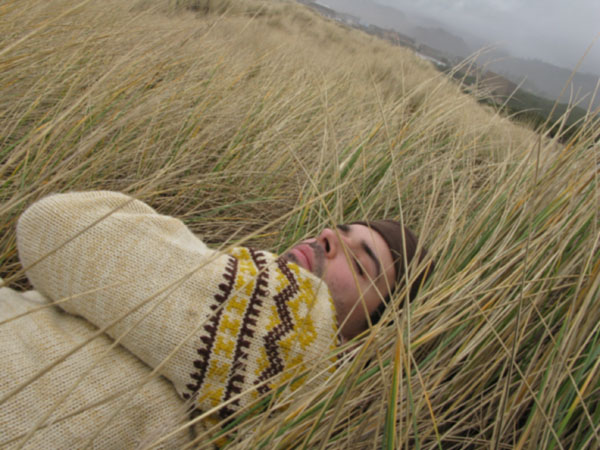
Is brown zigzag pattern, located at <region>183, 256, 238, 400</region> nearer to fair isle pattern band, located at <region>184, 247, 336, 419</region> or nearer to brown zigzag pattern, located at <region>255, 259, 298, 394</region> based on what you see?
fair isle pattern band, located at <region>184, 247, 336, 419</region>

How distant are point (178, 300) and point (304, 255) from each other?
0.39 metres

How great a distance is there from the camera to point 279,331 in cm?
95

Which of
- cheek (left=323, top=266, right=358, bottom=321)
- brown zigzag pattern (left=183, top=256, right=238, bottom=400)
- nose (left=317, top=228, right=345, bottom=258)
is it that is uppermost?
nose (left=317, top=228, right=345, bottom=258)

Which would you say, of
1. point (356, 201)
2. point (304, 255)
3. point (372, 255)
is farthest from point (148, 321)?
point (356, 201)

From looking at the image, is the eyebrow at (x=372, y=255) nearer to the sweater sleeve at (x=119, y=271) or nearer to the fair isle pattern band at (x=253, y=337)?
the fair isle pattern band at (x=253, y=337)

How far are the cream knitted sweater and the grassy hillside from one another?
3.8 inches

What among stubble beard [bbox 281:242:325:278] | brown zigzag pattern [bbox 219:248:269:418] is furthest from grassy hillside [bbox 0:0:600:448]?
stubble beard [bbox 281:242:325:278]

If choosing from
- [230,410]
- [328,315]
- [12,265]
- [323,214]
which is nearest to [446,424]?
[328,315]

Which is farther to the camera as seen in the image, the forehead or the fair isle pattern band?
the forehead

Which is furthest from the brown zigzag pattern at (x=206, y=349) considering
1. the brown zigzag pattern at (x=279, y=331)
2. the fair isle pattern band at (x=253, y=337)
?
the brown zigzag pattern at (x=279, y=331)

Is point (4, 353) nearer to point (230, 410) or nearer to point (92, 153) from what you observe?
point (230, 410)

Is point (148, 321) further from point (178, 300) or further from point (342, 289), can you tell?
point (342, 289)

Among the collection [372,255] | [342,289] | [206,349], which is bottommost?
[206,349]

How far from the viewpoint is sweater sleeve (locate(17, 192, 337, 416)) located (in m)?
0.89
